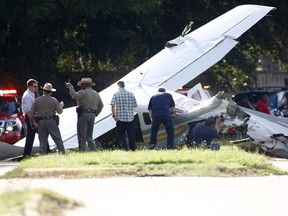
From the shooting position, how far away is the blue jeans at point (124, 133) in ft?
64.7

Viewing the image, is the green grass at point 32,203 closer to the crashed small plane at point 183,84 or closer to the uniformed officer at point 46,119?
the uniformed officer at point 46,119

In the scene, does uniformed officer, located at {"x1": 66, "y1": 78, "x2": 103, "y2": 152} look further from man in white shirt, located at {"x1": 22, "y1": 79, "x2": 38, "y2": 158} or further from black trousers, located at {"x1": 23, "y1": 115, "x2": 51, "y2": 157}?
black trousers, located at {"x1": 23, "y1": 115, "x2": 51, "y2": 157}

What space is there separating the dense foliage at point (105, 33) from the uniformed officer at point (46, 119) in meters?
13.2

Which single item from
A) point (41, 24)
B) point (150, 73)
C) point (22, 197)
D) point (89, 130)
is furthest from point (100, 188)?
point (41, 24)

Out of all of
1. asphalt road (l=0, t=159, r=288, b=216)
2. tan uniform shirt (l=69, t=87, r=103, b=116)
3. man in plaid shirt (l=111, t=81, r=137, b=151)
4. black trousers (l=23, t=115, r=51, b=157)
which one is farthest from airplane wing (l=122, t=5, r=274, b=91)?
asphalt road (l=0, t=159, r=288, b=216)

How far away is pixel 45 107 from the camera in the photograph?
59.9ft

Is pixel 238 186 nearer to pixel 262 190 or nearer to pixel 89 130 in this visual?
pixel 262 190

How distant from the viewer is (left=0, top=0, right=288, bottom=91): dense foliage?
32.6 metres

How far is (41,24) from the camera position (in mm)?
34906

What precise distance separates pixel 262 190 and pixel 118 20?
24.7 metres

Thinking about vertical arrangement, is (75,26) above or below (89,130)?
above

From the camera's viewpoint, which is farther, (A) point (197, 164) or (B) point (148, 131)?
(B) point (148, 131)

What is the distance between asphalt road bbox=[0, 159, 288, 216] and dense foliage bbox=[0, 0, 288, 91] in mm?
18712

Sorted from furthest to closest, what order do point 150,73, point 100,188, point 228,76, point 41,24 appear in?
1. point 228,76
2. point 41,24
3. point 150,73
4. point 100,188
